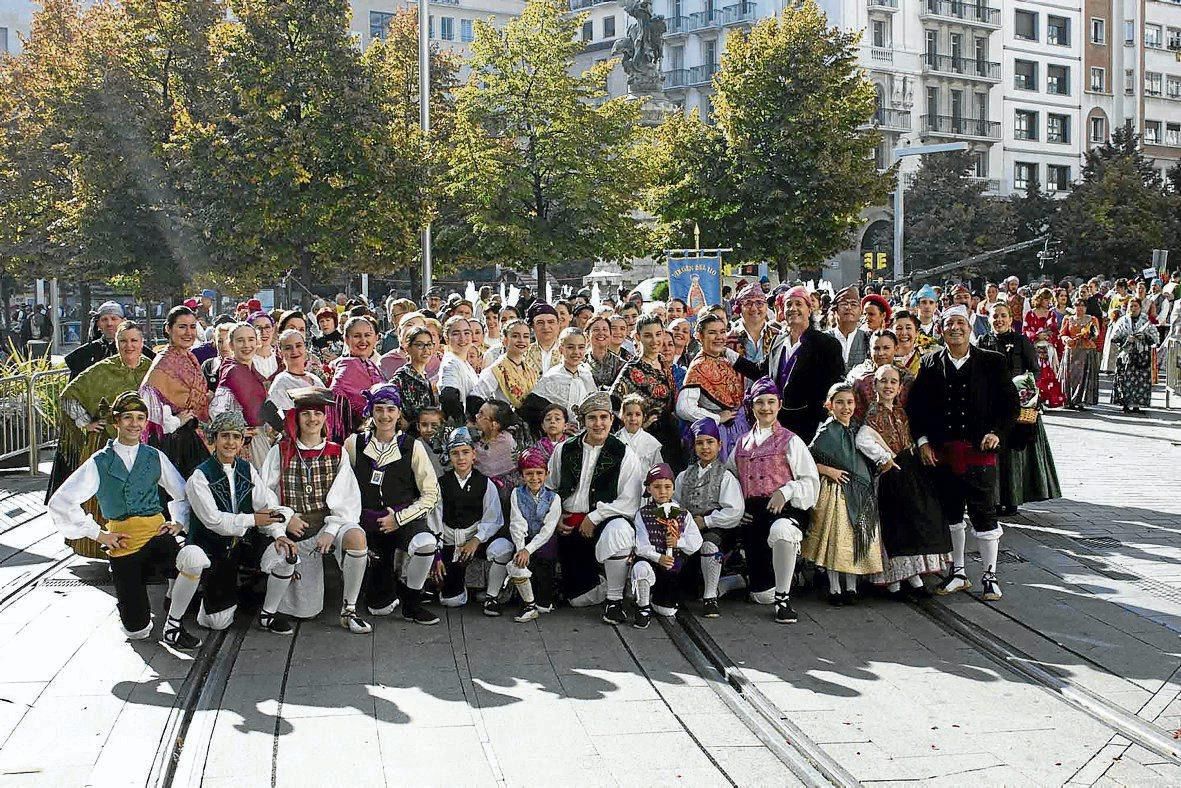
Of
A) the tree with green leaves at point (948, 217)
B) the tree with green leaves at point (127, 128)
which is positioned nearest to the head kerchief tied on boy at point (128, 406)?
the tree with green leaves at point (127, 128)

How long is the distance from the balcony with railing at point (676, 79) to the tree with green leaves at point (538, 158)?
33.4 m

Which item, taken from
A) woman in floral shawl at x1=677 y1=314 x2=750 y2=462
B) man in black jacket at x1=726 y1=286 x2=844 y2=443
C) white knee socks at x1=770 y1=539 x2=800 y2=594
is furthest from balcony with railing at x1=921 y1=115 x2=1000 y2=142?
white knee socks at x1=770 y1=539 x2=800 y2=594

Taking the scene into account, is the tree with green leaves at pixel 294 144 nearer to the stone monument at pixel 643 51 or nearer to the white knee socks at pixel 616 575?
the white knee socks at pixel 616 575

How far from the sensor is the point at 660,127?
125 feet

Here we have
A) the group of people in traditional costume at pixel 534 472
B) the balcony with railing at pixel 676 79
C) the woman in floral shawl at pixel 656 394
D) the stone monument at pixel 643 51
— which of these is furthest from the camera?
the balcony with railing at pixel 676 79

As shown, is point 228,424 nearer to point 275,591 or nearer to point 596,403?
point 275,591

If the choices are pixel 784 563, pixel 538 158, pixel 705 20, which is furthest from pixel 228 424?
pixel 705 20

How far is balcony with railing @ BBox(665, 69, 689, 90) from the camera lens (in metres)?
65.1

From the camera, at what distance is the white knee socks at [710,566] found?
8.78 metres

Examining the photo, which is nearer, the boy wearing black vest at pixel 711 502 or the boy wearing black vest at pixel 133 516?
the boy wearing black vest at pixel 133 516

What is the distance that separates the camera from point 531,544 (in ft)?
28.2

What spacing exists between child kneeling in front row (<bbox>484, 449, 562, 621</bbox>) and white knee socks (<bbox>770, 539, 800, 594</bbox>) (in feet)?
4.63

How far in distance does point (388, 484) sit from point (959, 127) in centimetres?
5880

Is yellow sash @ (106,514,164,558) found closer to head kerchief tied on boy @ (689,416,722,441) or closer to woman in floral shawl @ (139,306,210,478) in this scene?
woman in floral shawl @ (139,306,210,478)
